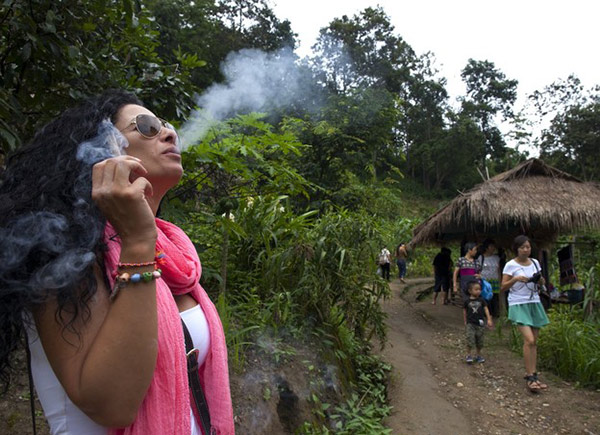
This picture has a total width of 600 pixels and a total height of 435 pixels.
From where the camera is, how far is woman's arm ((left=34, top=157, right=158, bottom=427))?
2.88ft

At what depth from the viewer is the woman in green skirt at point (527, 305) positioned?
5016 mm

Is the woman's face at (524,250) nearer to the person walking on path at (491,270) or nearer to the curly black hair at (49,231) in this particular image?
the person walking on path at (491,270)

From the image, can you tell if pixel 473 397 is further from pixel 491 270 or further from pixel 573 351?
pixel 491 270

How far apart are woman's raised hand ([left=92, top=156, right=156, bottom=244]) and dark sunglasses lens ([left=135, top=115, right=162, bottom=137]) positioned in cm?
34

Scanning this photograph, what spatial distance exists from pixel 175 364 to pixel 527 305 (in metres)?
4.94

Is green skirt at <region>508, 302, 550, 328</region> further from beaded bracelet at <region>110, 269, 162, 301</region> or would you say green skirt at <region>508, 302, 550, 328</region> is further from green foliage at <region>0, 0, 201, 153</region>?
beaded bracelet at <region>110, 269, 162, 301</region>

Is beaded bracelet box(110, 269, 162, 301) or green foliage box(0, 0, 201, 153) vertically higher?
green foliage box(0, 0, 201, 153)

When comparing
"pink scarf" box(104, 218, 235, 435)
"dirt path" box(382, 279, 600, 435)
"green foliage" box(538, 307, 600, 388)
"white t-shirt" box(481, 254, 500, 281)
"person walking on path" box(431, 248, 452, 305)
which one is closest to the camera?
"pink scarf" box(104, 218, 235, 435)

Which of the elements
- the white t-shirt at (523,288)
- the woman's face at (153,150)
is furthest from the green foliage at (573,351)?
the woman's face at (153,150)

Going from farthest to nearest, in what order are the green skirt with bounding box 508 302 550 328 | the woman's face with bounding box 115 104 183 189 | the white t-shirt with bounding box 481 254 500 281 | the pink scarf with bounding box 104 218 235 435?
1. the white t-shirt with bounding box 481 254 500 281
2. the green skirt with bounding box 508 302 550 328
3. the woman's face with bounding box 115 104 183 189
4. the pink scarf with bounding box 104 218 235 435

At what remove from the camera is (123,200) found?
2.98 feet

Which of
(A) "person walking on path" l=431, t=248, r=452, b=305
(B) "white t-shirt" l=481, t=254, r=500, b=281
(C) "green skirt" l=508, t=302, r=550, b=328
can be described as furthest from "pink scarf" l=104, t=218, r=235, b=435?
(A) "person walking on path" l=431, t=248, r=452, b=305

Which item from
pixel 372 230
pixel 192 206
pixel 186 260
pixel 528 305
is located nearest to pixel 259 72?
pixel 372 230

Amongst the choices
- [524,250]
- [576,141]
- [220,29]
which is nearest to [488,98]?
[576,141]
